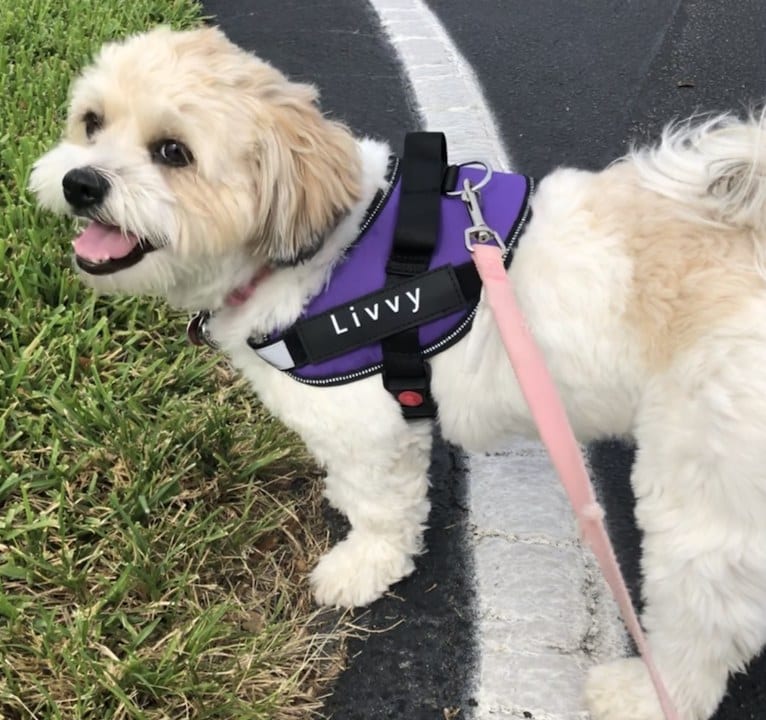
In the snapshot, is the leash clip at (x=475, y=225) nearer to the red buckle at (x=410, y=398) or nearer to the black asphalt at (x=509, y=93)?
the red buckle at (x=410, y=398)

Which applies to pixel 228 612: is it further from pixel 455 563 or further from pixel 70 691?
pixel 455 563

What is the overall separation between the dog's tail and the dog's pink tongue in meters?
1.34

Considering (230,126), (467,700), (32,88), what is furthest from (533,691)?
(32,88)

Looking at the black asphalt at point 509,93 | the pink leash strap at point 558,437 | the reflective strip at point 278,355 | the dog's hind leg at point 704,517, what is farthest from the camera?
the black asphalt at point 509,93

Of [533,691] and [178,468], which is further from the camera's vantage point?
[178,468]

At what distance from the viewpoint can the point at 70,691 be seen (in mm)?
2186

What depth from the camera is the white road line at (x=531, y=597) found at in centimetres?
235

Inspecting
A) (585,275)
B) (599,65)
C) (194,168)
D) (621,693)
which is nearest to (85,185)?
(194,168)

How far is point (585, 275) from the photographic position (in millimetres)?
2043

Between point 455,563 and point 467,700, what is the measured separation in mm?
486

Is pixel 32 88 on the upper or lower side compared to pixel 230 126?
lower

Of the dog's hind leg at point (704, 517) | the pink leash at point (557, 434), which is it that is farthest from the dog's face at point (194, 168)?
the dog's hind leg at point (704, 517)

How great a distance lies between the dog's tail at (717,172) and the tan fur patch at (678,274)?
0.03 metres

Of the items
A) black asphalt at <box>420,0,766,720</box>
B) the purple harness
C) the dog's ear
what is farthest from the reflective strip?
black asphalt at <box>420,0,766,720</box>
